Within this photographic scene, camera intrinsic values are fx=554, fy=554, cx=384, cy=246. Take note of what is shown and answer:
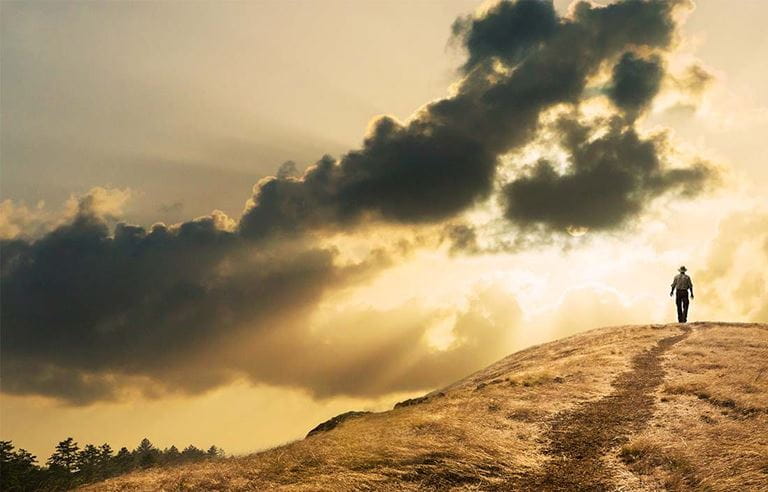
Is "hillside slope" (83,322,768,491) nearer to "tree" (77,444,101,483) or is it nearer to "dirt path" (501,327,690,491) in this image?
"dirt path" (501,327,690,491)

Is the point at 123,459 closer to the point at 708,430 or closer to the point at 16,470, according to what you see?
the point at 16,470

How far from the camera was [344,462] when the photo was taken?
53.9ft

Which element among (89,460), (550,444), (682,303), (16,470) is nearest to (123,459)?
(89,460)

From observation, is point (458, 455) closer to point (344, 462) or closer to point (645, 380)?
point (344, 462)

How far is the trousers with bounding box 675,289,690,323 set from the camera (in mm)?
46250

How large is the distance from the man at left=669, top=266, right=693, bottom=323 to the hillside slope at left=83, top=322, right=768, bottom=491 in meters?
18.2

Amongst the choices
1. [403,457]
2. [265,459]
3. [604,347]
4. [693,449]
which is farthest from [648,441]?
[604,347]

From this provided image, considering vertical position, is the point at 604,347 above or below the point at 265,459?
above

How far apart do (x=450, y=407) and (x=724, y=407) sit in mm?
10587

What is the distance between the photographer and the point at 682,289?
4600 centimetres

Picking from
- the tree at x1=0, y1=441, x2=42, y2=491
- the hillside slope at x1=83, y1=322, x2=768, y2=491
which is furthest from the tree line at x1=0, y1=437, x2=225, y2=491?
the hillside slope at x1=83, y1=322, x2=768, y2=491

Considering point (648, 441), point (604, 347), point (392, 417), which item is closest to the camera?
point (648, 441)

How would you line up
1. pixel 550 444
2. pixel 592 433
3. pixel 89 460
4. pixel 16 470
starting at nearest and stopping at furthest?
pixel 550 444 < pixel 592 433 < pixel 16 470 < pixel 89 460

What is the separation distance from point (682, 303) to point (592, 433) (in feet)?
108
